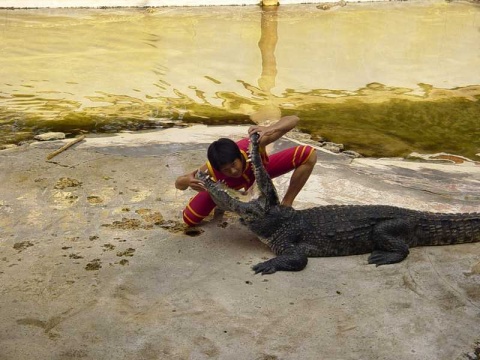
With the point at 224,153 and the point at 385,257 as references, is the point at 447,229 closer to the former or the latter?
the point at 385,257

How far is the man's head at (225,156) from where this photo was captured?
417cm

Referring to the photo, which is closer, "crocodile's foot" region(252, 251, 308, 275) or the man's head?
"crocodile's foot" region(252, 251, 308, 275)

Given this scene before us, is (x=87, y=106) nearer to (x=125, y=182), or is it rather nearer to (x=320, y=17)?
(x=125, y=182)

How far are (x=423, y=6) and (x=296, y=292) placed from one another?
36.6 ft

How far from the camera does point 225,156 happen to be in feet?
13.7

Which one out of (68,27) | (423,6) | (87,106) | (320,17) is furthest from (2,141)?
(423,6)

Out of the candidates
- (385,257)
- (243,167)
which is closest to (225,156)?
(243,167)

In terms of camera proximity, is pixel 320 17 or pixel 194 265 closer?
pixel 194 265

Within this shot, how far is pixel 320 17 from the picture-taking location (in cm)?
1259

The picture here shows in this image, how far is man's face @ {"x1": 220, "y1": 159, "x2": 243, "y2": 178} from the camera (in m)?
4.21

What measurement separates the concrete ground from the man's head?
52 cm

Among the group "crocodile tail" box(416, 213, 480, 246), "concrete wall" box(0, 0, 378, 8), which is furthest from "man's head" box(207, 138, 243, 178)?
"concrete wall" box(0, 0, 378, 8)

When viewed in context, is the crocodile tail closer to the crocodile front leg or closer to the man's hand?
the crocodile front leg

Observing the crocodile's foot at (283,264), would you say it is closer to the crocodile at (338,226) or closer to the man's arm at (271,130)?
the crocodile at (338,226)
